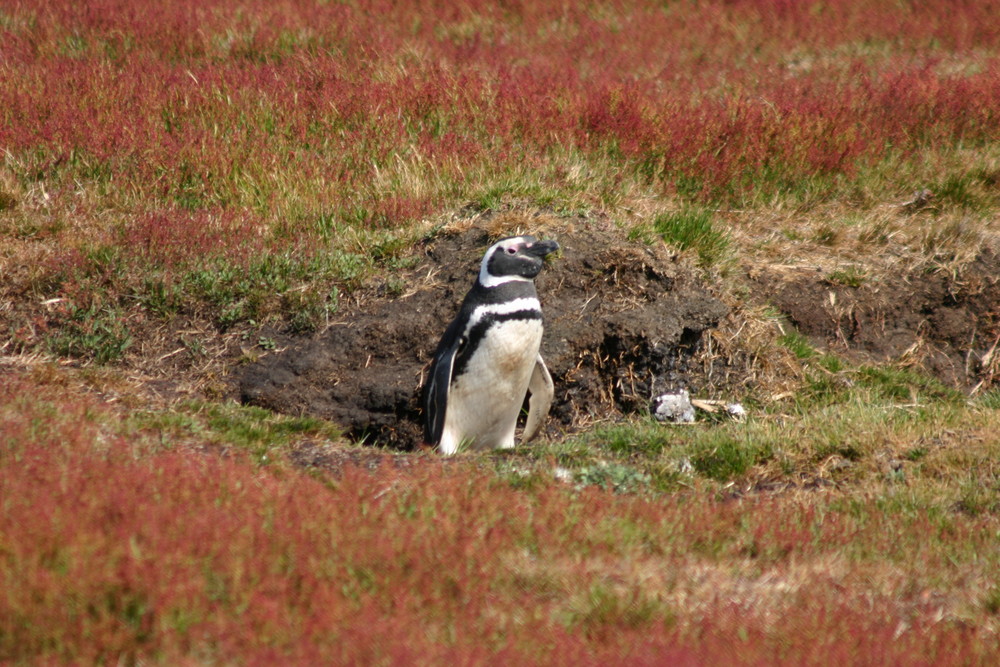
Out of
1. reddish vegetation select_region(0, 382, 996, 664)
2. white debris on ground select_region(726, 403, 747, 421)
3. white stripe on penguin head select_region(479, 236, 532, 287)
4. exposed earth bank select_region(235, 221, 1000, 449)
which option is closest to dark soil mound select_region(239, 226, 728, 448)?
exposed earth bank select_region(235, 221, 1000, 449)

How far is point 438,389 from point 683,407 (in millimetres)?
1959

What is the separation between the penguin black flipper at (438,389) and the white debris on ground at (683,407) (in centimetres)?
168

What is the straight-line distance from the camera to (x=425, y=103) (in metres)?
10.8

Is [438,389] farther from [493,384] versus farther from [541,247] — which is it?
[541,247]

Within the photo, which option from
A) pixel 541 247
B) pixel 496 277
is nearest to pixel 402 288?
pixel 496 277

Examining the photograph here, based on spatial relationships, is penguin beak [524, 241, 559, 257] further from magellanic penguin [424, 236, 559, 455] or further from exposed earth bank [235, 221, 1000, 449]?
exposed earth bank [235, 221, 1000, 449]

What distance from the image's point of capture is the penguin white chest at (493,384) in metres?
7.27

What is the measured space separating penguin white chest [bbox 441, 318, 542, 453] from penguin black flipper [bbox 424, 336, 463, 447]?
76 mm

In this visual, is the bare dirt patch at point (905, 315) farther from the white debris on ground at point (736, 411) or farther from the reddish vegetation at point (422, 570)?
the reddish vegetation at point (422, 570)

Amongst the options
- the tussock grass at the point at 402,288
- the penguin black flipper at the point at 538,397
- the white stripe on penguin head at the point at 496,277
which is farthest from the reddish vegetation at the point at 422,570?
the penguin black flipper at the point at 538,397

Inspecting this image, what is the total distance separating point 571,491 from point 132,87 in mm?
7257

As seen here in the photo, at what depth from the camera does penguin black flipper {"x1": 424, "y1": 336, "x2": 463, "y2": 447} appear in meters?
7.25

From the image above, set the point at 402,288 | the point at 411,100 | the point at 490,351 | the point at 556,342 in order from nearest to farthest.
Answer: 1. the point at 490,351
2. the point at 556,342
3. the point at 402,288
4. the point at 411,100

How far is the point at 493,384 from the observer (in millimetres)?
7512
